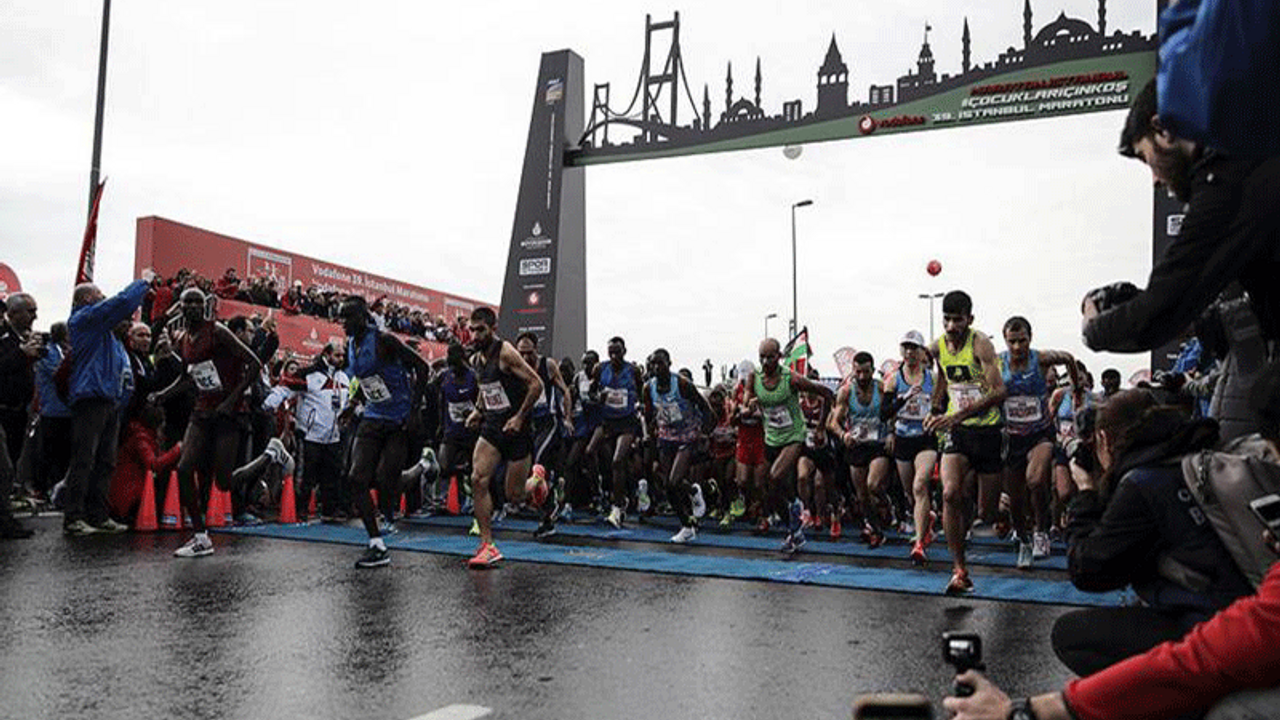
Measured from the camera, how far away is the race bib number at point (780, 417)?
415 inches

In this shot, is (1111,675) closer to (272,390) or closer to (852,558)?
(852,558)

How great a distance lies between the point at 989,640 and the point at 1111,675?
4183 millimetres

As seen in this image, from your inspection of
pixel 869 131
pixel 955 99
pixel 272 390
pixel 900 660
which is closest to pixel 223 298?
pixel 272 390

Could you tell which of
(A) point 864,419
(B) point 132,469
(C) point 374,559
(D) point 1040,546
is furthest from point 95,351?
(D) point 1040,546

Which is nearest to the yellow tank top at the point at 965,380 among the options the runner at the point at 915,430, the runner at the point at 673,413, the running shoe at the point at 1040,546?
the runner at the point at 915,430

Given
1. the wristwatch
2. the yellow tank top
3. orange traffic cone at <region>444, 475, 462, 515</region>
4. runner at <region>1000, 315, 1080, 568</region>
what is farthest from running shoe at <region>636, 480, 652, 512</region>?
the wristwatch

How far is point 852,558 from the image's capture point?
977 centimetres

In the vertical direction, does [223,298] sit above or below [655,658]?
above

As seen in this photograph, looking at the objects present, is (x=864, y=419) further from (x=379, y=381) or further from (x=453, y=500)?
(x=453, y=500)

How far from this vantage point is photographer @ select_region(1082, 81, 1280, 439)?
2.03m

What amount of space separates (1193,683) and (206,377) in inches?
338

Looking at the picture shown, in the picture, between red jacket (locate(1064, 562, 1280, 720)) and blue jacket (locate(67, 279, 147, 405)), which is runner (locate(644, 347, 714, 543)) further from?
red jacket (locate(1064, 562, 1280, 720))

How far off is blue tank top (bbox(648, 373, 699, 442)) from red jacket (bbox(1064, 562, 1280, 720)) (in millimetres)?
10348

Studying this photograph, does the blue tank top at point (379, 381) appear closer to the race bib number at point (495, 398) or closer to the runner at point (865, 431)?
the race bib number at point (495, 398)
